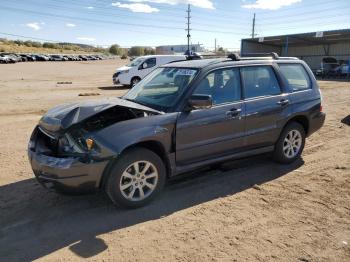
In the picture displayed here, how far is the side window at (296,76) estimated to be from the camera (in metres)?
5.99

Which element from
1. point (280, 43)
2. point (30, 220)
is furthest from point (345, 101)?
point (280, 43)

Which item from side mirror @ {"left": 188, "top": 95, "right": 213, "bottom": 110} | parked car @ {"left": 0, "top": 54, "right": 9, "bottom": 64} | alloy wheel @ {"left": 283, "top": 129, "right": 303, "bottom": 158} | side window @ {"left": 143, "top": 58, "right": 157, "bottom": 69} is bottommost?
alloy wheel @ {"left": 283, "top": 129, "right": 303, "bottom": 158}

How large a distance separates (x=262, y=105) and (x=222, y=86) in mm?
769

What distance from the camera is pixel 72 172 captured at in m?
3.88

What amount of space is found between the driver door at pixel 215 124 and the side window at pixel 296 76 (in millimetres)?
1162

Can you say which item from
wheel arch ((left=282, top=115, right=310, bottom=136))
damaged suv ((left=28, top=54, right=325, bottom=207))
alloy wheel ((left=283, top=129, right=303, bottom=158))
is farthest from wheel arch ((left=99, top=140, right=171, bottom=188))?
wheel arch ((left=282, top=115, right=310, bottom=136))

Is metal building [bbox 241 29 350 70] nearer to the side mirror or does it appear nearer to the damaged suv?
the damaged suv

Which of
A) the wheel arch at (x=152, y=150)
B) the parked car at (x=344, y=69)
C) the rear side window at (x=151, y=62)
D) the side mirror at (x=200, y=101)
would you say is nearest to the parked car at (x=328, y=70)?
the parked car at (x=344, y=69)

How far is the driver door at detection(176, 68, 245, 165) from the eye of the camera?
4.64 meters

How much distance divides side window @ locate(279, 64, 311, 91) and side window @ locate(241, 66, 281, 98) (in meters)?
0.32

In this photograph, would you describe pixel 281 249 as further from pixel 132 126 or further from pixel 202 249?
pixel 132 126

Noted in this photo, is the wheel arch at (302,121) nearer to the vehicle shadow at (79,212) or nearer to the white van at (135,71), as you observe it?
the vehicle shadow at (79,212)

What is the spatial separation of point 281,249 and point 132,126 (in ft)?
6.67

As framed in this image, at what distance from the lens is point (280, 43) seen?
46.8m
